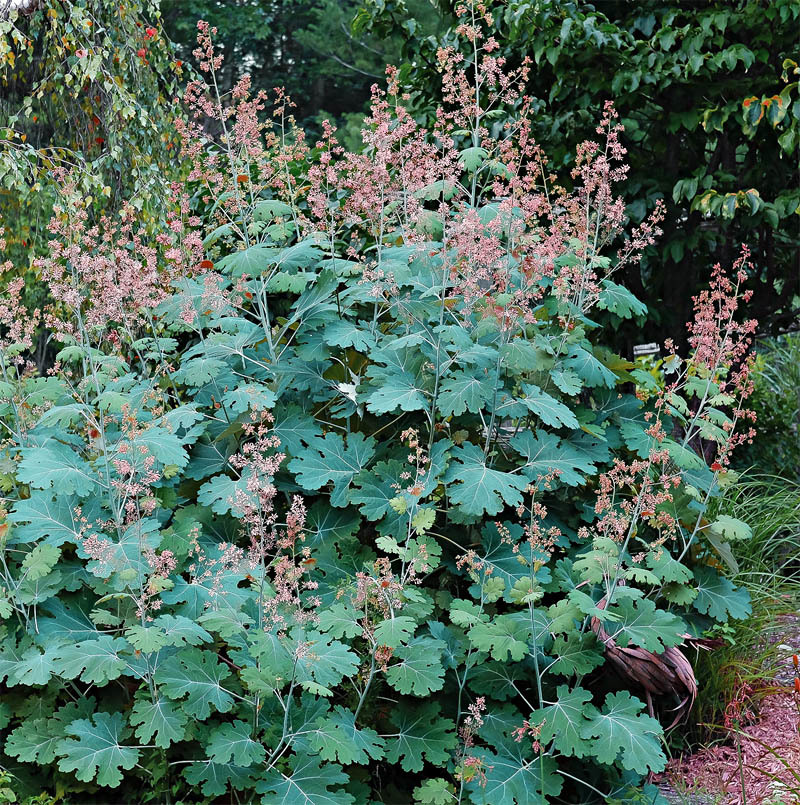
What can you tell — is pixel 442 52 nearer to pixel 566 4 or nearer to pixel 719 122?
pixel 566 4

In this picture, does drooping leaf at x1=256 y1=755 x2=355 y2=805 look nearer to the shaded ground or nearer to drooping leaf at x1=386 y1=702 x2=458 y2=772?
drooping leaf at x1=386 y1=702 x2=458 y2=772

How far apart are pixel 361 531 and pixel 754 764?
4.86 feet

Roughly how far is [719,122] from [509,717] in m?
3.28

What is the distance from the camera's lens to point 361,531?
9.90 feet

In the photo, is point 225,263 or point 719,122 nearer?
point 225,263

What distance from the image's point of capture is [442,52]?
10.4 feet

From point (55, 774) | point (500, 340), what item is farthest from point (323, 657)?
point (500, 340)

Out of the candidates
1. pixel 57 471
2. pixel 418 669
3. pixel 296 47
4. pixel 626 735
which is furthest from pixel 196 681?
pixel 296 47

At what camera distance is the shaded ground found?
8.57 ft

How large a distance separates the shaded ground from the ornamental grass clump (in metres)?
0.24

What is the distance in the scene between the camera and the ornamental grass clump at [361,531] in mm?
2383

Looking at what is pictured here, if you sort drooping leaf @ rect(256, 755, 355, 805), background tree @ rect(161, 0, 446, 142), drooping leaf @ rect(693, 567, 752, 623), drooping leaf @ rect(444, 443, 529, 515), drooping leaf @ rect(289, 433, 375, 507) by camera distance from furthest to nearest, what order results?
background tree @ rect(161, 0, 446, 142)
drooping leaf @ rect(693, 567, 752, 623)
drooping leaf @ rect(289, 433, 375, 507)
drooping leaf @ rect(444, 443, 529, 515)
drooping leaf @ rect(256, 755, 355, 805)

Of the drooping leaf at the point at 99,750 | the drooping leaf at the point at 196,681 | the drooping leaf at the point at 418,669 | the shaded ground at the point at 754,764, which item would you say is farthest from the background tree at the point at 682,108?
the drooping leaf at the point at 99,750

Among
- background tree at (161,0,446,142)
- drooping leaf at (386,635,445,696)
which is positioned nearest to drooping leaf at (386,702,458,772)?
drooping leaf at (386,635,445,696)
